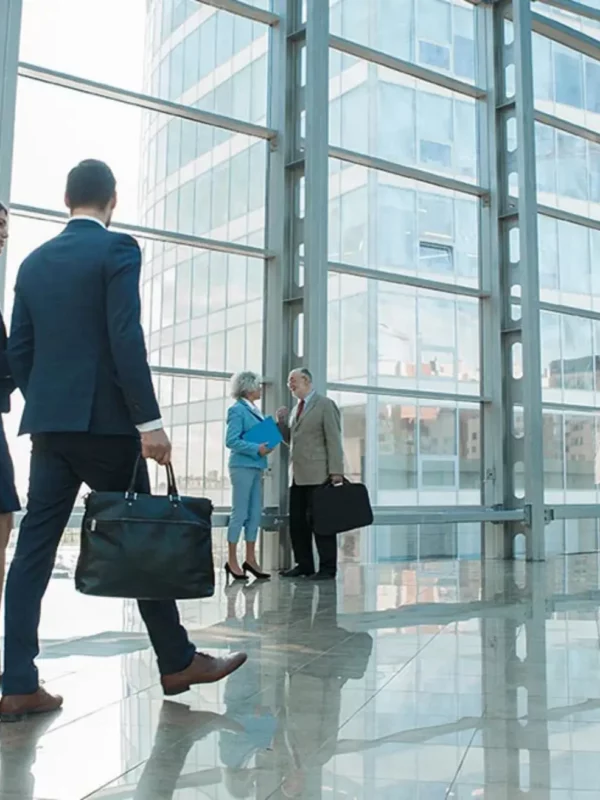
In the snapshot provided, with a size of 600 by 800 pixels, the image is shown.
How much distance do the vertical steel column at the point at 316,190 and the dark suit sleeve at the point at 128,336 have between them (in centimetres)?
468

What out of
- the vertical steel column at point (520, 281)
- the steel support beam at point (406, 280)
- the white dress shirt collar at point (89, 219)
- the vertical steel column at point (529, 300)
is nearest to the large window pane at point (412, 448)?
the vertical steel column at point (520, 281)

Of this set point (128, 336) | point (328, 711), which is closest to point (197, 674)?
point (328, 711)

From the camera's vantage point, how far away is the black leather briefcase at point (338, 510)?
599 cm

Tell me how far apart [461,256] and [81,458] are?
22.5 feet

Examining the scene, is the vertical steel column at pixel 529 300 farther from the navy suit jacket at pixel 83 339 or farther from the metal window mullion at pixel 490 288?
the navy suit jacket at pixel 83 339

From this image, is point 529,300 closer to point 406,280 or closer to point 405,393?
point 406,280

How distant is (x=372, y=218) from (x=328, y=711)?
20.4 feet

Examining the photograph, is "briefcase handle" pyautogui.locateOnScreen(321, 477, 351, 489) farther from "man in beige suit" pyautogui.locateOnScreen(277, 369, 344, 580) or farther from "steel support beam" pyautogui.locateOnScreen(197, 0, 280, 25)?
"steel support beam" pyautogui.locateOnScreen(197, 0, 280, 25)

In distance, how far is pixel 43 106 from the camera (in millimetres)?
6586

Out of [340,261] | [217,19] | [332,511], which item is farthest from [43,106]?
[332,511]

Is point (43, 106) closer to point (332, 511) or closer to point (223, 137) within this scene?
point (223, 137)

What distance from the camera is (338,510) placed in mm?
6008

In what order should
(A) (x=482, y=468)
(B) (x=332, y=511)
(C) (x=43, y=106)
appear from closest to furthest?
(B) (x=332, y=511) → (C) (x=43, y=106) → (A) (x=482, y=468)

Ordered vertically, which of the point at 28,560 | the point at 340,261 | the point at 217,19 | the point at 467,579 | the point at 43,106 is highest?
the point at 217,19
